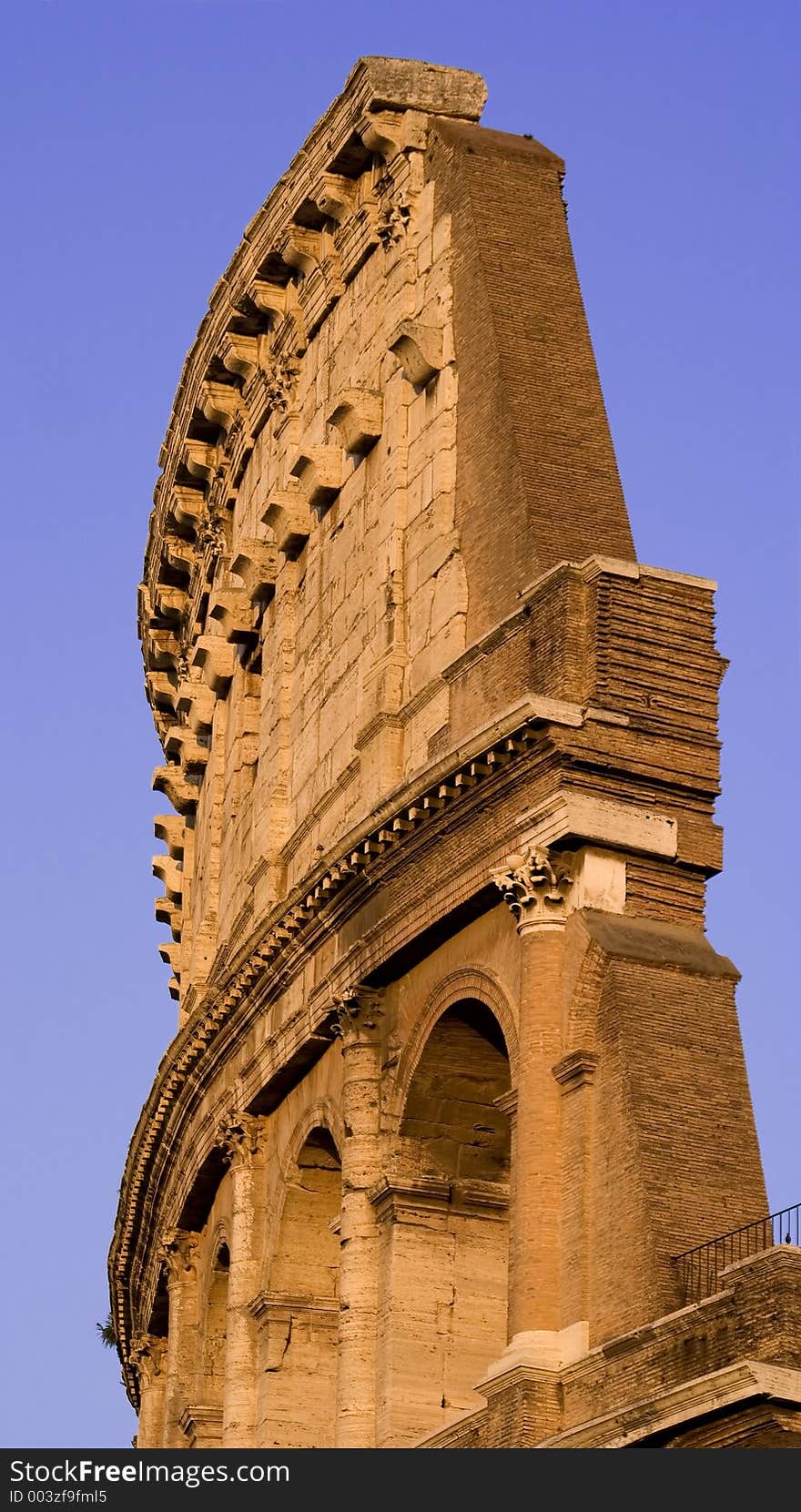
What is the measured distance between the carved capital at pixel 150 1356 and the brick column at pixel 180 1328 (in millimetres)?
3566

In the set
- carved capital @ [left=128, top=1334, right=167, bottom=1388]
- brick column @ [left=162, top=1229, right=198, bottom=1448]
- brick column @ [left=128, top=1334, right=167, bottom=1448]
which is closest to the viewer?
brick column @ [left=162, top=1229, right=198, bottom=1448]

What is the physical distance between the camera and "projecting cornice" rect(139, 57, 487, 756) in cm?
3105

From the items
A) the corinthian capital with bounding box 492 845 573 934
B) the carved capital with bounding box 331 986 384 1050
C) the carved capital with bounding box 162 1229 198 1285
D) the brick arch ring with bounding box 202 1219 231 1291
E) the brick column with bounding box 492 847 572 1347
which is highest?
the carved capital with bounding box 162 1229 198 1285

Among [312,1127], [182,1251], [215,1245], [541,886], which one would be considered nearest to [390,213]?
[312,1127]

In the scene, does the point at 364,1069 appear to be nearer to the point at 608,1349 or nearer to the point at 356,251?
the point at 608,1349

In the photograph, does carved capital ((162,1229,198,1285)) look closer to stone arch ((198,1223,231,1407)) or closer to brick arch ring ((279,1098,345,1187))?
stone arch ((198,1223,231,1407))

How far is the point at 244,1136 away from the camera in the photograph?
103 ft

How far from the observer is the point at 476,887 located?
25.5 meters

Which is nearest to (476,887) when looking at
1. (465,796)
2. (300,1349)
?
(465,796)

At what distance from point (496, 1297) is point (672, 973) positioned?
4549 mm

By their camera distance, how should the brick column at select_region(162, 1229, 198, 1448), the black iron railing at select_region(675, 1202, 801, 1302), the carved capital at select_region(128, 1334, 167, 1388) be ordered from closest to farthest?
the black iron railing at select_region(675, 1202, 801, 1302) < the brick column at select_region(162, 1229, 198, 1448) < the carved capital at select_region(128, 1334, 167, 1388)

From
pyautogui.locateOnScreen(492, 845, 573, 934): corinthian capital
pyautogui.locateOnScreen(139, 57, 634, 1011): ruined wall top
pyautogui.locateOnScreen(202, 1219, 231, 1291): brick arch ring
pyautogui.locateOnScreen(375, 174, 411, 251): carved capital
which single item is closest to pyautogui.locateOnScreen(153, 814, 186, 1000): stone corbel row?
pyautogui.locateOnScreen(139, 57, 634, 1011): ruined wall top

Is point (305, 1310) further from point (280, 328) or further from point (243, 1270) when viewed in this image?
point (280, 328)

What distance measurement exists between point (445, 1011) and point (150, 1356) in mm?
14682
